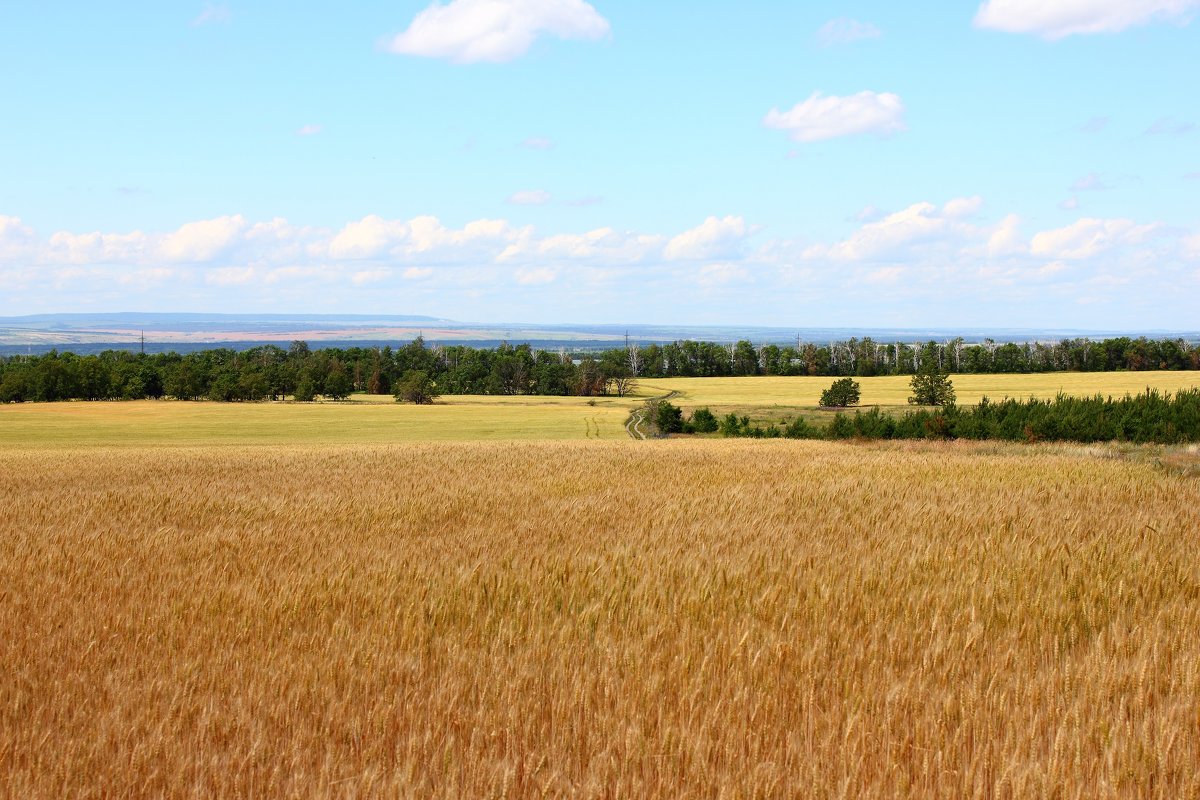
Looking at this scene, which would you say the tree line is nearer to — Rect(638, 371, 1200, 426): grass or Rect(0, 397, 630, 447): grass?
Rect(638, 371, 1200, 426): grass

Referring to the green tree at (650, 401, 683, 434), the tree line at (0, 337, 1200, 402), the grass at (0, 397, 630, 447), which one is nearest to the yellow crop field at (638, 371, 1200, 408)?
the tree line at (0, 337, 1200, 402)

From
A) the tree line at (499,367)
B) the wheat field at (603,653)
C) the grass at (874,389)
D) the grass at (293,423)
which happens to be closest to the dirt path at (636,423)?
the grass at (293,423)

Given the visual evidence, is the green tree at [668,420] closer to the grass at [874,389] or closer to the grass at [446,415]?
the grass at [446,415]

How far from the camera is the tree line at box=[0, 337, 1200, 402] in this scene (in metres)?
100

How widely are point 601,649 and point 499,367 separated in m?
109

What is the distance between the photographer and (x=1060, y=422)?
42.4 m

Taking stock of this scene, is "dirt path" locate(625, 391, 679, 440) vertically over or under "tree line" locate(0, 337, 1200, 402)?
under

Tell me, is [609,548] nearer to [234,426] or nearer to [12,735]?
[12,735]

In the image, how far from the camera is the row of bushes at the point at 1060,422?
1574 inches

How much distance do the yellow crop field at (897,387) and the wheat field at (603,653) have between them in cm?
6534

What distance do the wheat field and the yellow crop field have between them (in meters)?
65.3

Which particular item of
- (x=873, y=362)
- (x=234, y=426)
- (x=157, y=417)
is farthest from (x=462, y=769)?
(x=873, y=362)

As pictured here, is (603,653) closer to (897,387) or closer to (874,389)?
(874,389)

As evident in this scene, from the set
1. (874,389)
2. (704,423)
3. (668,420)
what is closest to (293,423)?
(668,420)
